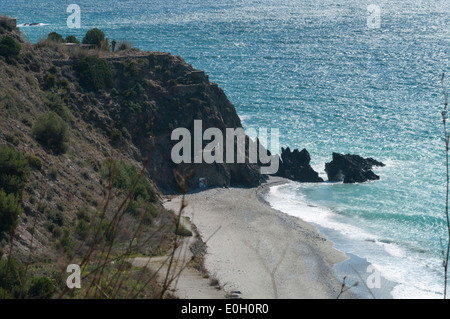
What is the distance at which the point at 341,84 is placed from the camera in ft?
245

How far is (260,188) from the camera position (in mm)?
43438

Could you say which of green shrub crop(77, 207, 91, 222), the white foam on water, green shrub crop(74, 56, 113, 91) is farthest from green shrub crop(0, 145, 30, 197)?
the white foam on water

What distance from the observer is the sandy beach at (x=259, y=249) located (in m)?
27.3

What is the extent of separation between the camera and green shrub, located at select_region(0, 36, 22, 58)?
38.3 metres

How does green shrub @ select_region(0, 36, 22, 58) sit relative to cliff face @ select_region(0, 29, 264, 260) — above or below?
above

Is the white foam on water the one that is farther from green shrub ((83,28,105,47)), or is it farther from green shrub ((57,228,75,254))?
green shrub ((83,28,105,47))

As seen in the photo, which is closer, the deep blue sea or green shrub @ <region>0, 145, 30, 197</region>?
green shrub @ <region>0, 145, 30, 197</region>

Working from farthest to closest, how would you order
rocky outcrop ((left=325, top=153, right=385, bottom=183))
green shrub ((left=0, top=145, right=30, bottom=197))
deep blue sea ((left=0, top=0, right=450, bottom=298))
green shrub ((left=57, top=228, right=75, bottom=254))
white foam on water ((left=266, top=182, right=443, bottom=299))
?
rocky outcrop ((left=325, top=153, right=385, bottom=183)) → deep blue sea ((left=0, top=0, right=450, bottom=298)) → white foam on water ((left=266, top=182, right=443, bottom=299)) → green shrub ((left=0, top=145, right=30, bottom=197)) → green shrub ((left=57, top=228, right=75, bottom=254))

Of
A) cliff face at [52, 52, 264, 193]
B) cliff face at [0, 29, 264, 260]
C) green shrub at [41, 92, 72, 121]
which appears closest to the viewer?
cliff face at [0, 29, 264, 260]

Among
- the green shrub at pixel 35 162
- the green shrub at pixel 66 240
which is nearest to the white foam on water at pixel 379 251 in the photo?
the green shrub at pixel 66 240

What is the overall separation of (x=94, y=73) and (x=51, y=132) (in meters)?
10.1

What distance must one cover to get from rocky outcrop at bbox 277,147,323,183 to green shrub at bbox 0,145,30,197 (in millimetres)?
24139

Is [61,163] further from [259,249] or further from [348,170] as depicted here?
[348,170]
